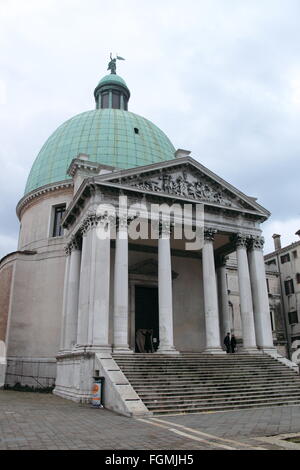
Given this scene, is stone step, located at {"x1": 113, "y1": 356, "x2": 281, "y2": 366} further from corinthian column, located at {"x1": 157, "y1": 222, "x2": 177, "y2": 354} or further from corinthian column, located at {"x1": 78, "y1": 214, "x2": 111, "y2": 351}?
corinthian column, located at {"x1": 78, "y1": 214, "x2": 111, "y2": 351}

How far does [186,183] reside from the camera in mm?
22859

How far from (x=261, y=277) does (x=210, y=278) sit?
385cm

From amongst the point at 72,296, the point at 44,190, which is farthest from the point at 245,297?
the point at 44,190

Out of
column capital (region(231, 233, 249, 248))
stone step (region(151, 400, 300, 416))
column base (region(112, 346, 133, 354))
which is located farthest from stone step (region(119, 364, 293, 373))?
column capital (region(231, 233, 249, 248))

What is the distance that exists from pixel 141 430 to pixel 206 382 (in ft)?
23.3

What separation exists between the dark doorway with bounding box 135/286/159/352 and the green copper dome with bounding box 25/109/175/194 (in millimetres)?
9733

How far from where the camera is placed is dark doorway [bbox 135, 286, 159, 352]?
25062 mm

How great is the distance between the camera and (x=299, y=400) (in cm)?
1625

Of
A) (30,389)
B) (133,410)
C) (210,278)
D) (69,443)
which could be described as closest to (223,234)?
(210,278)

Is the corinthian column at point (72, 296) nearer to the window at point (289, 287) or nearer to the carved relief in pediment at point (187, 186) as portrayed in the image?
the carved relief in pediment at point (187, 186)

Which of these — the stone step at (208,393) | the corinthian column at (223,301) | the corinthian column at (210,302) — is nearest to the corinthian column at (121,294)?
the stone step at (208,393)

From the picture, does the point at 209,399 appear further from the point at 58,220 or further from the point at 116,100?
the point at 116,100
